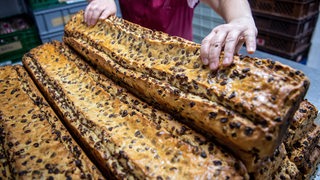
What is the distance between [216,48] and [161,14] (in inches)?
42.5

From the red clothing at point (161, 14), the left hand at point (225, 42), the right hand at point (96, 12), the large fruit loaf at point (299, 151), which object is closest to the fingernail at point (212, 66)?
the left hand at point (225, 42)

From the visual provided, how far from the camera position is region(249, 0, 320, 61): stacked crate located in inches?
121

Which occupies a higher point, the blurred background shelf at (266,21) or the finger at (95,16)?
the finger at (95,16)

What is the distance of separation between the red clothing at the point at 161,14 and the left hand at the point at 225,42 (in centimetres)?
87

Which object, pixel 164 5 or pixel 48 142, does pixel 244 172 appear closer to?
pixel 48 142

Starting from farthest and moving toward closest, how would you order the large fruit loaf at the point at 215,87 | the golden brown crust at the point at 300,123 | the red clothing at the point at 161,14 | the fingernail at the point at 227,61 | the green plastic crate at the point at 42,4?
the green plastic crate at the point at 42,4, the red clothing at the point at 161,14, the golden brown crust at the point at 300,123, the fingernail at the point at 227,61, the large fruit loaf at the point at 215,87

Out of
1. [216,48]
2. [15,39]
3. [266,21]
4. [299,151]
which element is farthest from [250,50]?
[15,39]

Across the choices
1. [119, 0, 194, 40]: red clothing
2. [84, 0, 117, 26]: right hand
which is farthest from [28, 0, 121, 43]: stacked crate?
[84, 0, 117, 26]: right hand

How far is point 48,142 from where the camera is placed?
40.6 inches

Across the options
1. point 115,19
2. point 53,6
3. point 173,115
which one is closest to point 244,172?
point 173,115

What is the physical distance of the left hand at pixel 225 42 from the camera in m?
Result: 0.95

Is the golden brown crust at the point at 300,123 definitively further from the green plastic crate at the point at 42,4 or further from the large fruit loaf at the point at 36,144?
the green plastic crate at the point at 42,4

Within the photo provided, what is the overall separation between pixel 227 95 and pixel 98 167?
589mm

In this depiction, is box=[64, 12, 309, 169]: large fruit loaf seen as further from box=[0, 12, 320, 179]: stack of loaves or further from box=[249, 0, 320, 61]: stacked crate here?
box=[249, 0, 320, 61]: stacked crate
